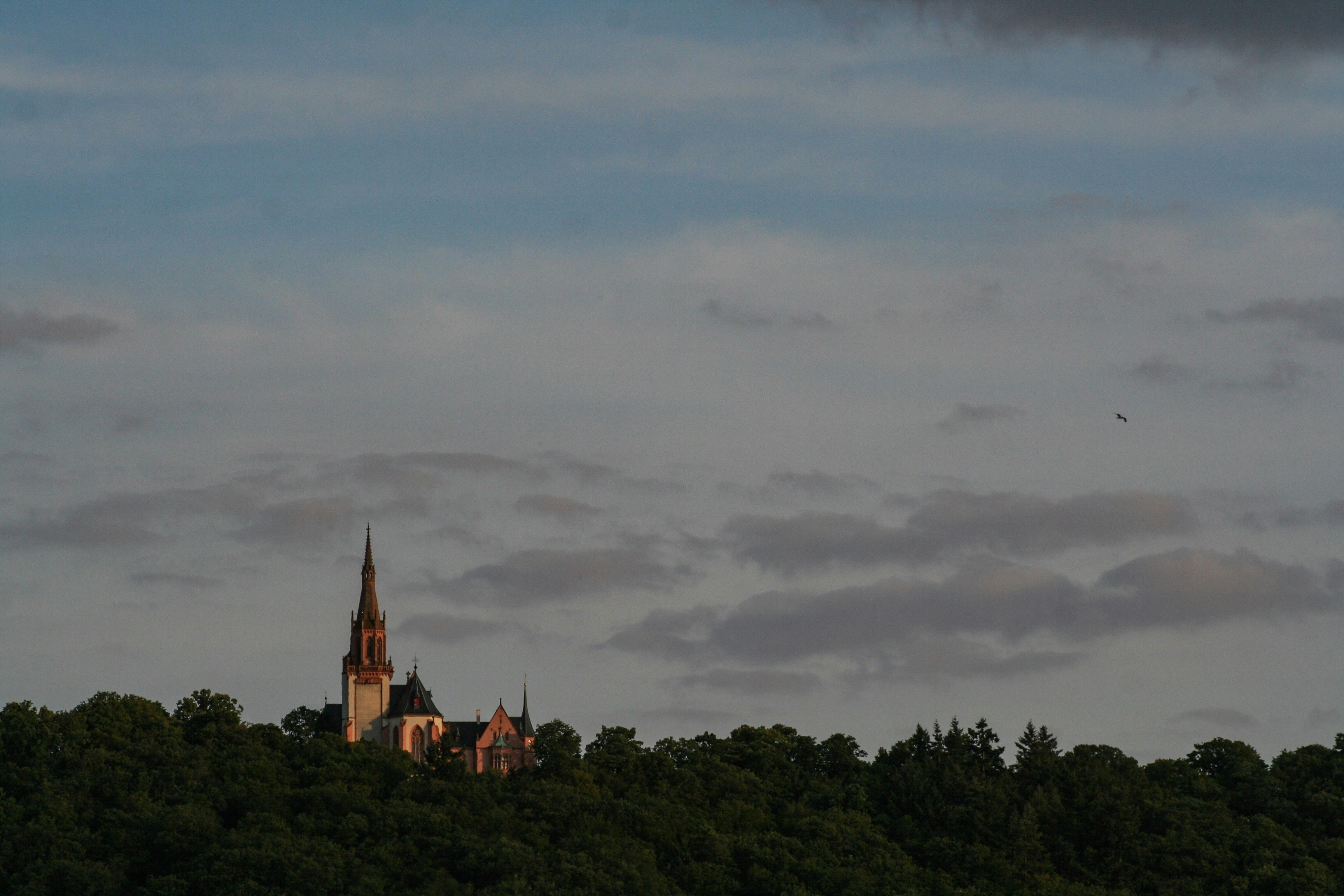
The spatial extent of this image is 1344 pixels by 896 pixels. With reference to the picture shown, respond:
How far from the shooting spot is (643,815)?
155 meters

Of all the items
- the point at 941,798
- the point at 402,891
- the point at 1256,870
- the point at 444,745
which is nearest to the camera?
the point at 402,891

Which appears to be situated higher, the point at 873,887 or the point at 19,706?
the point at 19,706

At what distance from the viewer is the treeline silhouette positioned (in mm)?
140125

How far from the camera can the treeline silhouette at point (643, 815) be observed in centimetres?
14012

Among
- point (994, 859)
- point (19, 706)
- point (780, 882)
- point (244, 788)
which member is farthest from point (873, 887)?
point (19, 706)

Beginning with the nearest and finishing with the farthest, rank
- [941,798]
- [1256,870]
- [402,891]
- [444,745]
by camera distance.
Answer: [402,891] < [1256,870] < [941,798] < [444,745]

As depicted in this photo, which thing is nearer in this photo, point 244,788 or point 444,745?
point 244,788

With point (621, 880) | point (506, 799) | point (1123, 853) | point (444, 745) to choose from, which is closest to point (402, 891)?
point (621, 880)

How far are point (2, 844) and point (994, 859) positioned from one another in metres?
65.6

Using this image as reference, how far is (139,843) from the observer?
471 ft

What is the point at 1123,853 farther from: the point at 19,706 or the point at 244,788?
the point at 19,706

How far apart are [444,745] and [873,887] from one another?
45567mm

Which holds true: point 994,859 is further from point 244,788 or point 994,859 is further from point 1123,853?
point 244,788

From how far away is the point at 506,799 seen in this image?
522 feet
